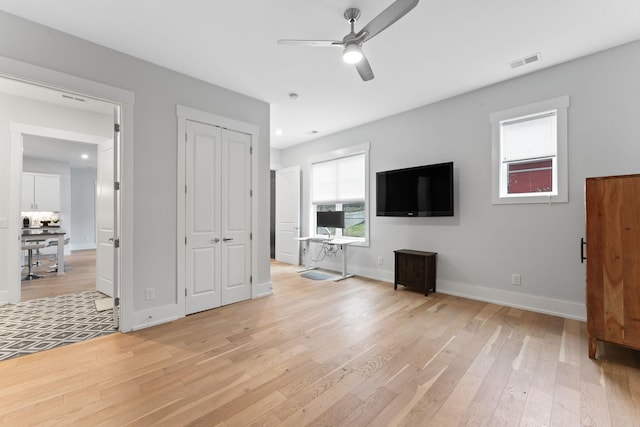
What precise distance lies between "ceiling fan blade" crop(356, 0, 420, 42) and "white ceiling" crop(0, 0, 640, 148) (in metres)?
0.33

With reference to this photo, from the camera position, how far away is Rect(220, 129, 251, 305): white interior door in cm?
374

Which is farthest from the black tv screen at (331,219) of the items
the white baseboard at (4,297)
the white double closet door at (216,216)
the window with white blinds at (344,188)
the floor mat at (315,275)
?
the white baseboard at (4,297)

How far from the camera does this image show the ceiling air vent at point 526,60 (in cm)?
304

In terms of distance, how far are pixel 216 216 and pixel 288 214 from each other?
328 cm

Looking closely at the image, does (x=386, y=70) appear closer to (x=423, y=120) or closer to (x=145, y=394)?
(x=423, y=120)

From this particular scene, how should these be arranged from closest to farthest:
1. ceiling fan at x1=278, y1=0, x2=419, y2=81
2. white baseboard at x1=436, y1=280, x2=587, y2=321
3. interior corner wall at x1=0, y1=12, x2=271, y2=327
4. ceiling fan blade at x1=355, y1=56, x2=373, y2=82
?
1. ceiling fan at x1=278, y1=0, x2=419, y2=81
2. ceiling fan blade at x1=355, y1=56, x2=373, y2=82
3. interior corner wall at x1=0, y1=12, x2=271, y2=327
4. white baseboard at x1=436, y1=280, x2=587, y2=321

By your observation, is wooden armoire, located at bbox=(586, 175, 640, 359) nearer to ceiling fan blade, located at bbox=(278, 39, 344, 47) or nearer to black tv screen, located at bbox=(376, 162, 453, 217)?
black tv screen, located at bbox=(376, 162, 453, 217)

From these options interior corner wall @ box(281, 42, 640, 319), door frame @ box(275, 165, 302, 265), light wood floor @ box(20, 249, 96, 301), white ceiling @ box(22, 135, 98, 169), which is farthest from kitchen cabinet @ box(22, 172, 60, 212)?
interior corner wall @ box(281, 42, 640, 319)

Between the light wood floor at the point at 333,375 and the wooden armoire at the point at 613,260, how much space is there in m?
0.31

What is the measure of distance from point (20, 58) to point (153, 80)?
3.43 feet

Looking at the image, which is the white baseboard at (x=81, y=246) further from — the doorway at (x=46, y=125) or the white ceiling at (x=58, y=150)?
the doorway at (x=46, y=125)

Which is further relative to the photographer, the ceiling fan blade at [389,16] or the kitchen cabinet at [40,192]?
the kitchen cabinet at [40,192]

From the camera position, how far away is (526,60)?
10.3ft

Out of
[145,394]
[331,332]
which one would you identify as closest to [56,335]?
[145,394]
